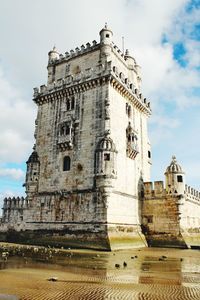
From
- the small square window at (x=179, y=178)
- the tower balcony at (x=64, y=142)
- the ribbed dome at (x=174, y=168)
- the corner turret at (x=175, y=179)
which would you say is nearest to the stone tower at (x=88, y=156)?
the tower balcony at (x=64, y=142)

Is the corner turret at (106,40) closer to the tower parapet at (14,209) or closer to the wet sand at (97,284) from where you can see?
the tower parapet at (14,209)

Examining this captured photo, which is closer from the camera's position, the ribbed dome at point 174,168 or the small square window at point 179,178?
the small square window at point 179,178

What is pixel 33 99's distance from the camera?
33938 millimetres

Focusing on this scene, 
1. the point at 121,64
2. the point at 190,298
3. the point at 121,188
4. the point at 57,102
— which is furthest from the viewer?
the point at 121,64

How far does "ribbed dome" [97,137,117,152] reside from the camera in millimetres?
26188

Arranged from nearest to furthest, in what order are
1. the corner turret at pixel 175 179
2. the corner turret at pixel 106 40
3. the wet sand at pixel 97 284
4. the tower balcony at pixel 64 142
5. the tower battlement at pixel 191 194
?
1. the wet sand at pixel 97 284
2. the tower balcony at pixel 64 142
3. the corner turret at pixel 175 179
4. the corner turret at pixel 106 40
5. the tower battlement at pixel 191 194

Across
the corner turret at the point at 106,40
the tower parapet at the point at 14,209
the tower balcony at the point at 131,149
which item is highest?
the corner turret at the point at 106,40

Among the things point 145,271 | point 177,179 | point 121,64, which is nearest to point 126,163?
point 177,179

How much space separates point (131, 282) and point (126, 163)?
20.1 meters

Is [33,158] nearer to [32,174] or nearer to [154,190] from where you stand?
[32,174]

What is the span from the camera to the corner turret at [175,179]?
2988 centimetres

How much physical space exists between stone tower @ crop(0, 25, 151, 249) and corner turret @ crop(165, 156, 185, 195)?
3.28 m

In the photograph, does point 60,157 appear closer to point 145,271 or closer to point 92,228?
point 92,228

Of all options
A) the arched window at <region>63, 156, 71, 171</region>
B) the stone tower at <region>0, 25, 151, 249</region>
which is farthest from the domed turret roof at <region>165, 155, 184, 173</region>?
the arched window at <region>63, 156, 71, 171</region>
